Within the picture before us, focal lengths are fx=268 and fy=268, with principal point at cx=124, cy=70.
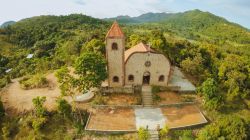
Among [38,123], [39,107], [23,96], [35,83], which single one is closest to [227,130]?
[38,123]

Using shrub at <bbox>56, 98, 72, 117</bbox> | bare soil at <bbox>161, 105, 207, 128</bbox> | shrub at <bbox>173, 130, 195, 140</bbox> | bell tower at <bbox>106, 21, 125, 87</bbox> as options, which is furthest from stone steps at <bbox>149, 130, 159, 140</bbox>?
bell tower at <bbox>106, 21, 125, 87</bbox>

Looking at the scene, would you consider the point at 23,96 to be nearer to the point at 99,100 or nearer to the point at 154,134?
the point at 99,100

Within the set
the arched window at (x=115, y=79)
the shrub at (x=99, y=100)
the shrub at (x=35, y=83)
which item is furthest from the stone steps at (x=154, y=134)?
the shrub at (x=35, y=83)

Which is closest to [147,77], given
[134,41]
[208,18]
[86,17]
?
[134,41]

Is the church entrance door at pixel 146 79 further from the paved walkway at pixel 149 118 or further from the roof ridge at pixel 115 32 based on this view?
the roof ridge at pixel 115 32

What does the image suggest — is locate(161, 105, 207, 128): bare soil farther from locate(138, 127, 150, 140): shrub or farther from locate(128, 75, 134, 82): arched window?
locate(128, 75, 134, 82): arched window

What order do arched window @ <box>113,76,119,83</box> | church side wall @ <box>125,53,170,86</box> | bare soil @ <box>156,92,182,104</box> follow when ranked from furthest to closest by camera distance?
arched window @ <box>113,76,119,83</box>
church side wall @ <box>125,53,170,86</box>
bare soil @ <box>156,92,182,104</box>
